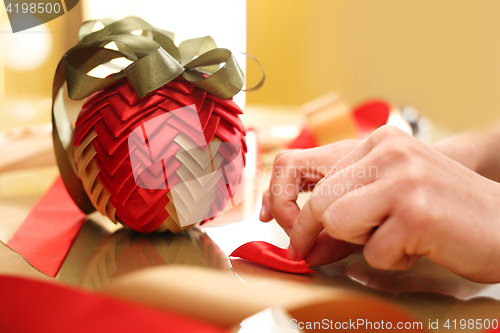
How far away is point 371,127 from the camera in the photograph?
70 cm

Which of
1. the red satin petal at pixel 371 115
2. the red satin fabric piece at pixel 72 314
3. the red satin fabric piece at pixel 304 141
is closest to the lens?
the red satin fabric piece at pixel 72 314

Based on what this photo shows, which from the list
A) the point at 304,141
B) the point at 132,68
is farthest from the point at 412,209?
the point at 304,141

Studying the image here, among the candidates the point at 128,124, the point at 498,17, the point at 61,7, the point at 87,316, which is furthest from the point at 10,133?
the point at 498,17

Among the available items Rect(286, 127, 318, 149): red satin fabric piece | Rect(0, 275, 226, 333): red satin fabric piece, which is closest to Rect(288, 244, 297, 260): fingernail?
Rect(0, 275, 226, 333): red satin fabric piece

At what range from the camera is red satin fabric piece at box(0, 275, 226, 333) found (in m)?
0.16

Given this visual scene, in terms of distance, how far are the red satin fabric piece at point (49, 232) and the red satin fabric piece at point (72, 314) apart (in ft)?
0.29

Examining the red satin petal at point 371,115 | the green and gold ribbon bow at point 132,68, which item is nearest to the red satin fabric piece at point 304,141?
the red satin petal at point 371,115

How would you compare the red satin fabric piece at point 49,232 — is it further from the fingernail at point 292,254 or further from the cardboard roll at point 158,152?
the fingernail at point 292,254

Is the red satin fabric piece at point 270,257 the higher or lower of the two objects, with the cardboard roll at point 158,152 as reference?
lower

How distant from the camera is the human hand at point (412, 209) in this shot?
214mm

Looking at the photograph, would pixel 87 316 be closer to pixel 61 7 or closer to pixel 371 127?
pixel 61 7

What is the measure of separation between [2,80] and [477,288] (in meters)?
1.10

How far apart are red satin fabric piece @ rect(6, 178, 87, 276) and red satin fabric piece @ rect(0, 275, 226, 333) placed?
87mm

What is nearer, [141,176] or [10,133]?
[141,176]
